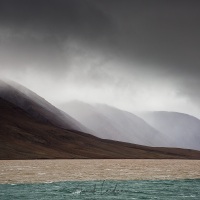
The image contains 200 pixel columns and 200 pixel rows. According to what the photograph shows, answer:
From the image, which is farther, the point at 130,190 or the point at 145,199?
the point at 130,190

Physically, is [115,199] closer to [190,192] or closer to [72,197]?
[72,197]

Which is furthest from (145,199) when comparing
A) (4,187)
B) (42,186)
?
(4,187)

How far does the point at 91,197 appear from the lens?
40.0m

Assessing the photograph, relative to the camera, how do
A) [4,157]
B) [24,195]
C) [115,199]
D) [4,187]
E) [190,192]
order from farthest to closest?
[4,157] < [4,187] < [190,192] < [24,195] < [115,199]

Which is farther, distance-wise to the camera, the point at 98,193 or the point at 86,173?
the point at 86,173

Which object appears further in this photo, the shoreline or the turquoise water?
the shoreline

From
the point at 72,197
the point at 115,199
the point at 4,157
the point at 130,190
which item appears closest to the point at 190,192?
the point at 130,190

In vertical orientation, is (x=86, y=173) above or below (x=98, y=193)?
above

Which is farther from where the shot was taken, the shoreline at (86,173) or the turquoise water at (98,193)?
the shoreline at (86,173)

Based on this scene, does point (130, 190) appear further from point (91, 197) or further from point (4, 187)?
point (4, 187)

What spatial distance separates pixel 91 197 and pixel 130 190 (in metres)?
7.86

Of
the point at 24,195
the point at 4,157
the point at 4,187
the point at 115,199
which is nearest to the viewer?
the point at 115,199

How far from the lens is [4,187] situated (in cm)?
4944

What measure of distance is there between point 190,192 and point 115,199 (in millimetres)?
10953
